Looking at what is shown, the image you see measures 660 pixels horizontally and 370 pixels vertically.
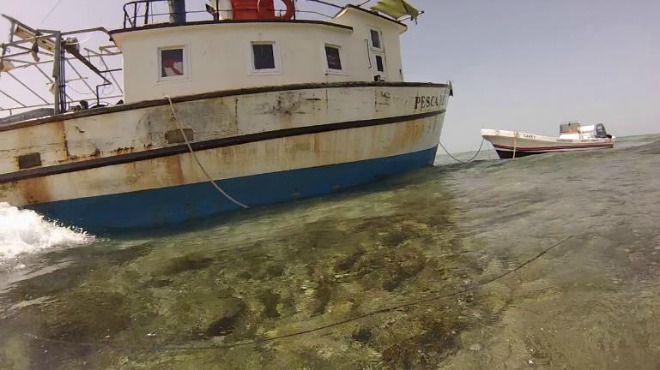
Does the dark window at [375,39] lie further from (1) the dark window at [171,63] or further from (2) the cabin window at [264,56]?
(1) the dark window at [171,63]

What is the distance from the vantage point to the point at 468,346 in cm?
204

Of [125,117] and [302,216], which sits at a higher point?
[125,117]

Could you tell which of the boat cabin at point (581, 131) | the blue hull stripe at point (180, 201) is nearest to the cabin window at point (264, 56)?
the blue hull stripe at point (180, 201)

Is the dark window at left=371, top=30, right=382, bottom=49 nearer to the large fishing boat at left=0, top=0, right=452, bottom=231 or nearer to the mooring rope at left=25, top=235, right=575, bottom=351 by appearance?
the large fishing boat at left=0, top=0, right=452, bottom=231

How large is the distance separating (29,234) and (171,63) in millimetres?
3758

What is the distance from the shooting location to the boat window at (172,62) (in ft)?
25.1

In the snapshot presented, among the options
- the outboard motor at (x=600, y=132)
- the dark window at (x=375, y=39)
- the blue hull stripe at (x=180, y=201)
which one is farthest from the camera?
the outboard motor at (x=600, y=132)

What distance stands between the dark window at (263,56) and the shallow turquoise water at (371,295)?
4114 millimetres

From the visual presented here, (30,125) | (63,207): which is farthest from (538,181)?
(30,125)

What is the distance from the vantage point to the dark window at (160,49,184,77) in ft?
25.1

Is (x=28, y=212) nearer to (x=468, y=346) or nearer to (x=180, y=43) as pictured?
(x=180, y=43)

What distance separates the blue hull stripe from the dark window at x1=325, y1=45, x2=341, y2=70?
Result: 2.37 m

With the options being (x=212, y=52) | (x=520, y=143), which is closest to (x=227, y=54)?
(x=212, y=52)

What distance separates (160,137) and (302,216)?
2.84 m
